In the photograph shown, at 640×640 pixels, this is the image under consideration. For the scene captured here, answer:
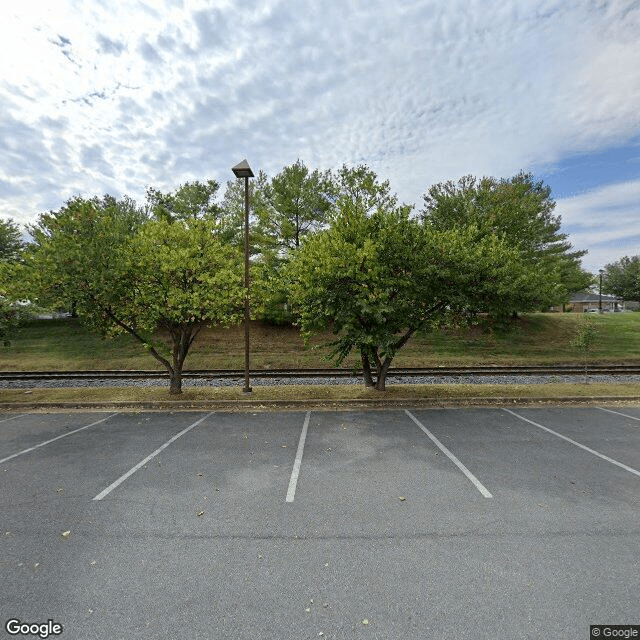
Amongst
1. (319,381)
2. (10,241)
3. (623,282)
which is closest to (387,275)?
(319,381)

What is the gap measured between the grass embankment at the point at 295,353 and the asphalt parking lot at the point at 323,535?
189 inches

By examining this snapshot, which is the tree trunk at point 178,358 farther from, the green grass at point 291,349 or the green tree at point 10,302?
the green grass at point 291,349

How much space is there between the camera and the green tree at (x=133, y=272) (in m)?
10.9

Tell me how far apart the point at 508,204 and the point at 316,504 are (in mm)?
25832

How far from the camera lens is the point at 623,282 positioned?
188ft

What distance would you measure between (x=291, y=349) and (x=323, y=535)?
19455 millimetres

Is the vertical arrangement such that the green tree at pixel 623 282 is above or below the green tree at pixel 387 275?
above

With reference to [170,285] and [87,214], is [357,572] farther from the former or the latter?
[87,214]

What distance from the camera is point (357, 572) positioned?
3.87 metres

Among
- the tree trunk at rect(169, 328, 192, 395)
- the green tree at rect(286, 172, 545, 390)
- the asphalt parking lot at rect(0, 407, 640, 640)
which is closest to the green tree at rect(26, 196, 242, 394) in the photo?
the tree trunk at rect(169, 328, 192, 395)

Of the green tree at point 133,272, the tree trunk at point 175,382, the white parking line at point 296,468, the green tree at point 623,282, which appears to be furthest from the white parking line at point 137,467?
the green tree at point 623,282

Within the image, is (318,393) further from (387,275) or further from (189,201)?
(189,201)

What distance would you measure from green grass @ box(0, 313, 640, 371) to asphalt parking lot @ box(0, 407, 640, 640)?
12.7 metres

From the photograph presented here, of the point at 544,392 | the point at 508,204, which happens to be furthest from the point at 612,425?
the point at 508,204
